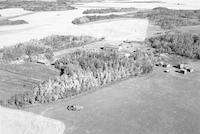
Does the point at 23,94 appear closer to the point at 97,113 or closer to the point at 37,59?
the point at 97,113

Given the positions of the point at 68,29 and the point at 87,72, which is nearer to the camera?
the point at 87,72

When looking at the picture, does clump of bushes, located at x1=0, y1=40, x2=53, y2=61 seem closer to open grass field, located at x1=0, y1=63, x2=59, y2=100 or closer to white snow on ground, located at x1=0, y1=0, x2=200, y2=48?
open grass field, located at x1=0, y1=63, x2=59, y2=100

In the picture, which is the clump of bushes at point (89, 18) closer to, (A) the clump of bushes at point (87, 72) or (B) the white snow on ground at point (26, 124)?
(A) the clump of bushes at point (87, 72)

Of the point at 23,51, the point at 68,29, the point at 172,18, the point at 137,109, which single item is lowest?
the point at 137,109

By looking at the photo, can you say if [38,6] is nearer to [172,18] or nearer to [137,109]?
[172,18]

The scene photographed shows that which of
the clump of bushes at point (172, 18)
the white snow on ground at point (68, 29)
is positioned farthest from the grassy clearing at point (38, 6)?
the clump of bushes at point (172, 18)

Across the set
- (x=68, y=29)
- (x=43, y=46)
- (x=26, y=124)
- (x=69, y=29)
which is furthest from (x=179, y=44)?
(x=26, y=124)

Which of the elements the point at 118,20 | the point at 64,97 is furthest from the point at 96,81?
the point at 118,20

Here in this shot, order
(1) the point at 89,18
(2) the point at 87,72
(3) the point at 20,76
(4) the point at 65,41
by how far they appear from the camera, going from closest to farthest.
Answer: (2) the point at 87,72 → (3) the point at 20,76 → (4) the point at 65,41 → (1) the point at 89,18
